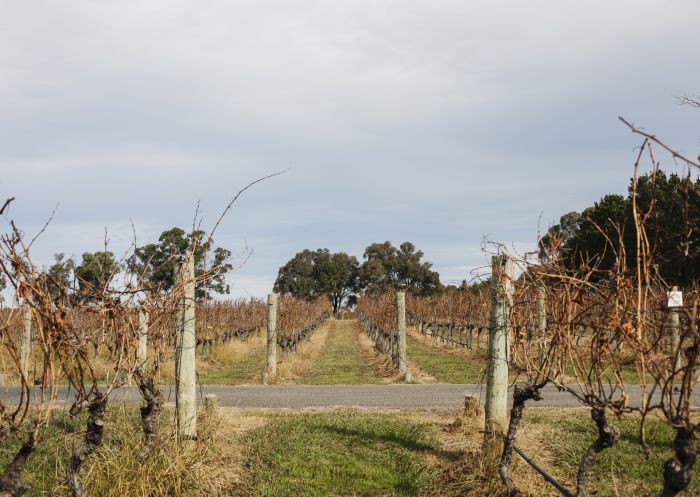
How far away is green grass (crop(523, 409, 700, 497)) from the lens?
22.1 ft

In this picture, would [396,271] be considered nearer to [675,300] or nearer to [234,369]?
[234,369]

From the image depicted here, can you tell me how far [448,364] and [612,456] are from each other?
11.0 m

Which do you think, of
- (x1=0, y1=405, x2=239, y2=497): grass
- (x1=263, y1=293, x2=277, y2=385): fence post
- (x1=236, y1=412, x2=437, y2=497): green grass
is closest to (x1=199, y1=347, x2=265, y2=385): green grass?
(x1=263, y1=293, x2=277, y2=385): fence post

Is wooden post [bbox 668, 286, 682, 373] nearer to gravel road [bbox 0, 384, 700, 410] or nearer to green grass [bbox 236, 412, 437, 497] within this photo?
gravel road [bbox 0, 384, 700, 410]

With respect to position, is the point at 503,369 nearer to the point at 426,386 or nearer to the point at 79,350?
the point at 79,350

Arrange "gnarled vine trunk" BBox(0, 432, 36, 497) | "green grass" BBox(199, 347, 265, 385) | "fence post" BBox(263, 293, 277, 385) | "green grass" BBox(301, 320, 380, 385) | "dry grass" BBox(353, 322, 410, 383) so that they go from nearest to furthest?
"gnarled vine trunk" BBox(0, 432, 36, 497), "fence post" BBox(263, 293, 277, 385), "dry grass" BBox(353, 322, 410, 383), "green grass" BBox(301, 320, 380, 385), "green grass" BBox(199, 347, 265, 385)

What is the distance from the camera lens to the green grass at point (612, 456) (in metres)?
6.73

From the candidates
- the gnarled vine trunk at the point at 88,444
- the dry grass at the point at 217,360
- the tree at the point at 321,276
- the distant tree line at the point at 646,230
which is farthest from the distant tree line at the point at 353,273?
the gnarled vine trunk at the point at 88,444

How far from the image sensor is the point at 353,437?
859 cm

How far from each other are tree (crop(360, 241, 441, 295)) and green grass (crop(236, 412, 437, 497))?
66.0 meters

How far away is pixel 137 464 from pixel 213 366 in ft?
45.7

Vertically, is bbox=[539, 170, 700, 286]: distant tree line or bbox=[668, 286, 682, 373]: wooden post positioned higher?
bbox=[539, 170, 700, 286]: distant tree line

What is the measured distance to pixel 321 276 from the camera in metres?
80.2

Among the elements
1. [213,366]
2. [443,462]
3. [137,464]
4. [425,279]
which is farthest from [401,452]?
[425,279]
